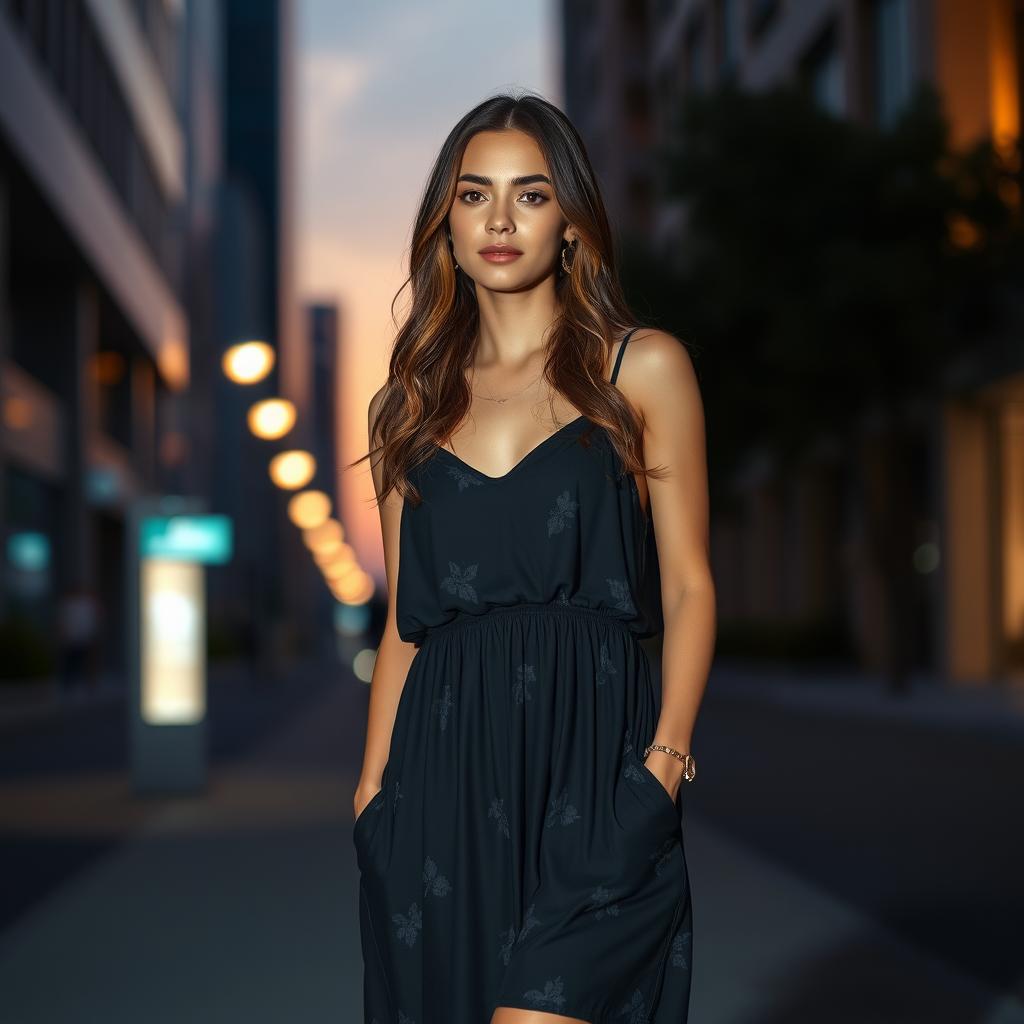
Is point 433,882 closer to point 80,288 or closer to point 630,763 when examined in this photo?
point 630,763

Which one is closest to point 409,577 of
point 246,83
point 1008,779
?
point 1008,779

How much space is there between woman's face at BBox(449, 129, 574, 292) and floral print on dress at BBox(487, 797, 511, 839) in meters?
0.86

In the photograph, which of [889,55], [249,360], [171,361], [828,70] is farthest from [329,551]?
[249,360]

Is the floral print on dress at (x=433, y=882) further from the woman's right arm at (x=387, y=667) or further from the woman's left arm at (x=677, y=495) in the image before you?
the woman's left arm at (x=677, y=495)

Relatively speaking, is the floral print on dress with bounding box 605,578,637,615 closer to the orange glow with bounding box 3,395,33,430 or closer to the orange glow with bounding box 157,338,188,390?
the orange glow with bounding box 3,395,33,430

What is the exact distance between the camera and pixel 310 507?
28.8 metres

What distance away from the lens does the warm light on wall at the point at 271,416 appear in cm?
1323

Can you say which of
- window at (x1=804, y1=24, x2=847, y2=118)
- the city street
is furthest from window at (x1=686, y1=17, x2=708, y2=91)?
the city street

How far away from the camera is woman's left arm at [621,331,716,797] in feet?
9.33

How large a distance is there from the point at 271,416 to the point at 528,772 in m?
10.7

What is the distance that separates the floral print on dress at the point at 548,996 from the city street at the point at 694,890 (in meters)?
2.87

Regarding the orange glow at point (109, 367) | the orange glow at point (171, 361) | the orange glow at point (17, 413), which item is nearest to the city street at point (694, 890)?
the orange glow at point (17, 413)

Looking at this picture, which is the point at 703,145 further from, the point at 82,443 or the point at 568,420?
the point at 568,420

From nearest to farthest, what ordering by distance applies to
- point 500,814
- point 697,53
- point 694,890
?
point 500,814, point 694,890, point 697,53
